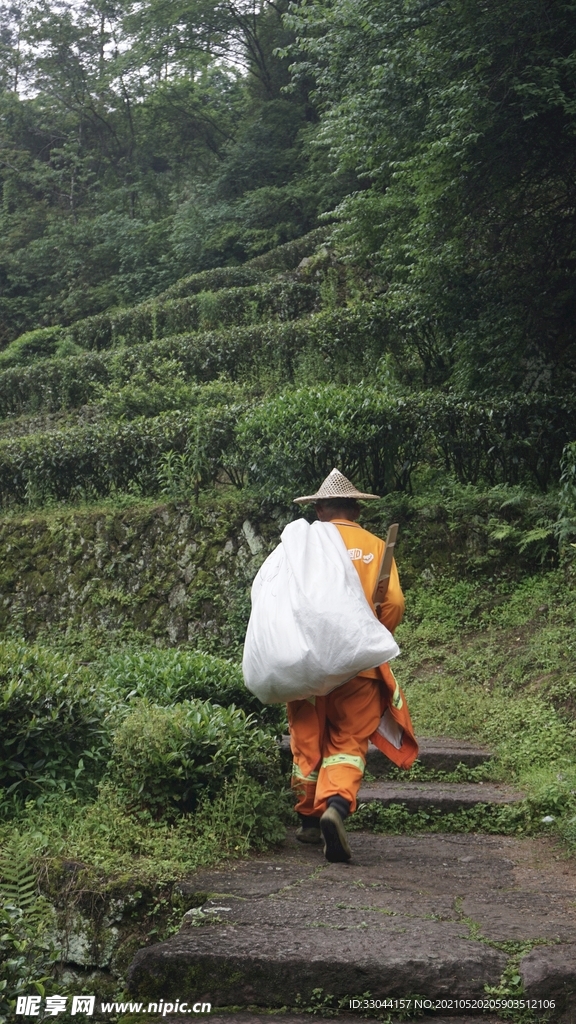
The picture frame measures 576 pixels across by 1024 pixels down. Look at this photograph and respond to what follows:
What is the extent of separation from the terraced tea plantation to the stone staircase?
2 cm

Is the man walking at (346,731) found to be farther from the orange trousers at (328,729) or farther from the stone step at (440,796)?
the stone step at (440,796)

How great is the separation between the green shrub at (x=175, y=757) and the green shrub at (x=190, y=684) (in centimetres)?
79

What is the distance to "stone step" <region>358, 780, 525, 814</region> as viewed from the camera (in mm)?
5301

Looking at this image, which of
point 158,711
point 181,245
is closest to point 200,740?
point 158,711

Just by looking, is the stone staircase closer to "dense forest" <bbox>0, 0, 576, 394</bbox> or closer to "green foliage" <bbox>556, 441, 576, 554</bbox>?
"green foliage" <bbox>556, 441, 576, 554</bbox>

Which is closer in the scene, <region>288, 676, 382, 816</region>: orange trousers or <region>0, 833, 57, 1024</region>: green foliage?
<region>0, 833, 57, 1024</region>: green foliage

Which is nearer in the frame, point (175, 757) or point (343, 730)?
point (175, 757)

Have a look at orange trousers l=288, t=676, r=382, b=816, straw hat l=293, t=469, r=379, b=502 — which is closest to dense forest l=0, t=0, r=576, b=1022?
orange trousers l=288, t=676, r=382, b=816

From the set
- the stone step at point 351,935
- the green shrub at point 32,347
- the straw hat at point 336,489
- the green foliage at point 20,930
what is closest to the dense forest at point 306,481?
the green foliage at point 20,930

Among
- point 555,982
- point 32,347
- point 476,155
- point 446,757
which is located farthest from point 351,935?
point 32,347

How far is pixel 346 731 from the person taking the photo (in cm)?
459

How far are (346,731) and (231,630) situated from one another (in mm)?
5063

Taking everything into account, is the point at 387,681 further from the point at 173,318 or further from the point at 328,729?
the point at 173,318

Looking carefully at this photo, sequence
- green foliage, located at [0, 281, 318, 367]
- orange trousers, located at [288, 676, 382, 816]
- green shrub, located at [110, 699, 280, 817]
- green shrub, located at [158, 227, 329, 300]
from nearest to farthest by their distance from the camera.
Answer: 1. green shrub, located at [110, 699, 280, 817]
2. orange trousers, located at [288, 676, 382, 816]
3. green foliage, located at [0, 281, 318, 367]
4. green shrub, located at [158, 227, 329, 300]
